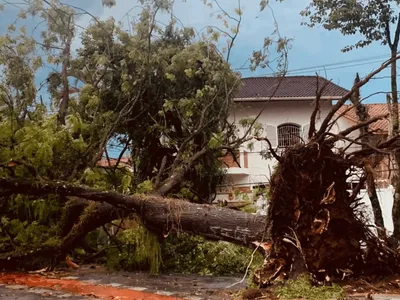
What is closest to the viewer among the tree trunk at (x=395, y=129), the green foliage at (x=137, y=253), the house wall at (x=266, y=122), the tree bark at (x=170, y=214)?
the tree bark at (x=170, y=214)

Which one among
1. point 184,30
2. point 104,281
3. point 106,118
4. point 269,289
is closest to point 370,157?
point 269,289

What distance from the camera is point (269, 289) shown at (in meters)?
6.18

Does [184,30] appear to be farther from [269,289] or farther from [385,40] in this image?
[269,289]

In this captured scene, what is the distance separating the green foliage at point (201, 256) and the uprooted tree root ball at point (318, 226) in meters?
2.94

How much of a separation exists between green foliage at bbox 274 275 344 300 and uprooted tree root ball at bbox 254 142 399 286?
23 centimetres

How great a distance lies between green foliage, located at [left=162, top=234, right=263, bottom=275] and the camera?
31.6 feet

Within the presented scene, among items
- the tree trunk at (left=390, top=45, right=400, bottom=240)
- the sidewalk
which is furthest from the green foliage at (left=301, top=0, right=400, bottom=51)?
the sidewalk

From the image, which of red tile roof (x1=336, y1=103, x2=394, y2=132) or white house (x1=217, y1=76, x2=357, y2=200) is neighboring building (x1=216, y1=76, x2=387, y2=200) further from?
red tile roof (x1=336, y1=103, x2=394, y2=132)

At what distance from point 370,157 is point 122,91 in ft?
25.4

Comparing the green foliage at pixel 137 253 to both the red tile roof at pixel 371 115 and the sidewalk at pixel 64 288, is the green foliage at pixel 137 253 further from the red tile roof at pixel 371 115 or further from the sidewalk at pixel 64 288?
the red tile roof at pixel 371 115

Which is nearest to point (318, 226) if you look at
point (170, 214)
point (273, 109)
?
point (170, 214)

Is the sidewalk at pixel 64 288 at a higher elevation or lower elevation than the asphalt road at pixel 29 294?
lower

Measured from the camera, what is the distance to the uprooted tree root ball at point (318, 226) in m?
6.36

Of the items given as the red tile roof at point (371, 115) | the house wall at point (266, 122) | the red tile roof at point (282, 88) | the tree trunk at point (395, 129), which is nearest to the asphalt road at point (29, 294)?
the red tile roof at point (371, 115)
